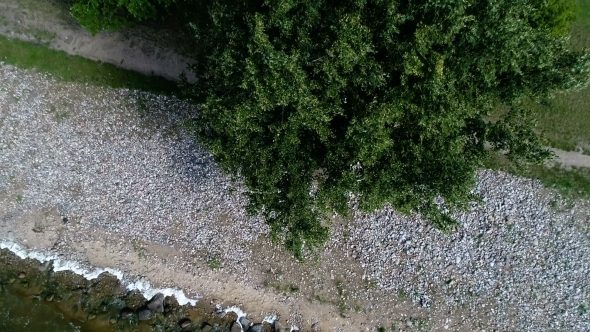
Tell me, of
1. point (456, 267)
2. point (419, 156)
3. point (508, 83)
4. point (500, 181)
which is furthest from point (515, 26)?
point (456, 267)

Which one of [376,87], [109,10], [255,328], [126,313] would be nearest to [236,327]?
[255,328]

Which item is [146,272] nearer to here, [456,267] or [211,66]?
[211,66]

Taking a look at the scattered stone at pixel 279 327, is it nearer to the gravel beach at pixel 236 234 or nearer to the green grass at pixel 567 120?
the gravel beach at pixel 236 234

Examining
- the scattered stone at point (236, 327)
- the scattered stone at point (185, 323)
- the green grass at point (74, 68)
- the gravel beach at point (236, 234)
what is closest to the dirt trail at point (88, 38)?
the green grass at point (74, 68)

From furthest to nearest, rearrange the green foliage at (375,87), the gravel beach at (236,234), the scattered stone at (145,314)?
the scattered stone at (145,314) → the gravel beach at (236,234) → the green foliage at (375,87)

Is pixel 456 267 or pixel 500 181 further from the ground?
pixel 500 181

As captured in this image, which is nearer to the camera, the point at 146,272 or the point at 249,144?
the point at 249,144
